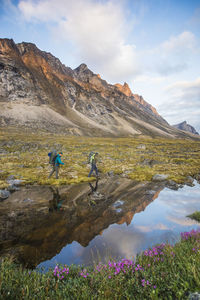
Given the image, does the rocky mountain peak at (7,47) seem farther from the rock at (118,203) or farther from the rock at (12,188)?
the rock at (118,203)

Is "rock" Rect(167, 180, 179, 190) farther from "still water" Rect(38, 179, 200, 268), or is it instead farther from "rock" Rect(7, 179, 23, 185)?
"rock" Rect(7, 179, 23, 185)

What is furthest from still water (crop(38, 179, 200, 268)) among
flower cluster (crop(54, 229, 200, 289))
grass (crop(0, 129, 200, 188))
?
grass (crop(0, 129, 200, 188))

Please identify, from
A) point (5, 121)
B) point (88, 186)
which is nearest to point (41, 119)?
point (5, 121)

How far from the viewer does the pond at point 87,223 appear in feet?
18.3

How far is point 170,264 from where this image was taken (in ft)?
12.1

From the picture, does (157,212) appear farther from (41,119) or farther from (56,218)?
(41,119)

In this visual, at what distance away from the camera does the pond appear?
5576 millimetres

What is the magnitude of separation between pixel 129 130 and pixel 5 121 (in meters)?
123

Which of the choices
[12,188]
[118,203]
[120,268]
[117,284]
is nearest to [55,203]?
[118,203]

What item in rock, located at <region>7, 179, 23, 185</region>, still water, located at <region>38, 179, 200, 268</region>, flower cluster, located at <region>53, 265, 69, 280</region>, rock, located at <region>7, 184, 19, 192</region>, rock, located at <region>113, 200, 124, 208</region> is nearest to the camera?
flower cluster, located at <region>53, 265, 69, 280</region>

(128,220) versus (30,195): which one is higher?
(128,220)

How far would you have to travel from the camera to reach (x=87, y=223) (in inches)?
304

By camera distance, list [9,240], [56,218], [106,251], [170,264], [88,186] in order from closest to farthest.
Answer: [170,264] < [106,251] < [9,240] < [56,218] < [88,186]

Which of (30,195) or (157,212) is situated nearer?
(157,212)
